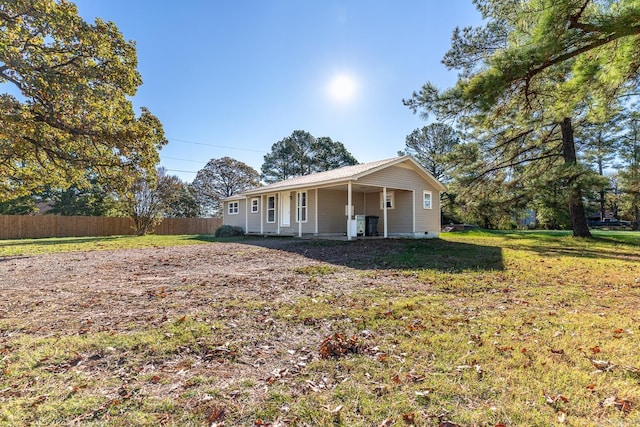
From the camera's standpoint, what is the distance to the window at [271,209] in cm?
1853

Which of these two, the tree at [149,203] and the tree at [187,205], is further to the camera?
the tree at [187,205]

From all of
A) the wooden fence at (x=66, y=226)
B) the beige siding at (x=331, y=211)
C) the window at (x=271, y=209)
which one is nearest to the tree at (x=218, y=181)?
the wooden fence at (x=66, y=226)

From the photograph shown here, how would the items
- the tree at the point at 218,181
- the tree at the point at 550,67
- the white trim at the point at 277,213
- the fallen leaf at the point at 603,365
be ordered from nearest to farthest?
the fallen leaf at the point at 603,365 < the tree at the point at 550,67 < the white trim at the point at 277,213 < the tree at the point at 218,181

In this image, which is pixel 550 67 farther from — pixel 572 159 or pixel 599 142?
A: pixel 599 142

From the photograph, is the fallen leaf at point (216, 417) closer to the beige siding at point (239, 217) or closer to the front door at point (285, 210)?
the front door at point (285, 210)

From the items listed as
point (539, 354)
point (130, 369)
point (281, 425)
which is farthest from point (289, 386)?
point (539, 354)

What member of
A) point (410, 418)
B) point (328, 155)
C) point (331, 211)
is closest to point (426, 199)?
point (331, 211)

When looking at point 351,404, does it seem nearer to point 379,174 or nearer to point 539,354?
point 539,354

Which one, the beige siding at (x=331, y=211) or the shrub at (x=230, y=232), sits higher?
the beige siding at (x=331, y=211)

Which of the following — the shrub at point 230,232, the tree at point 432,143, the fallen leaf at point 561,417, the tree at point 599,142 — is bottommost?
the fallen leaf at point 561,417

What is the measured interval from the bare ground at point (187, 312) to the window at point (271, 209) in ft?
32.4

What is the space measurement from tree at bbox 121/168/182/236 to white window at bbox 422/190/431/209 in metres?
18.3

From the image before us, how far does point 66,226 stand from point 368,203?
2121cm

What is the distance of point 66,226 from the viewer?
890 inches
